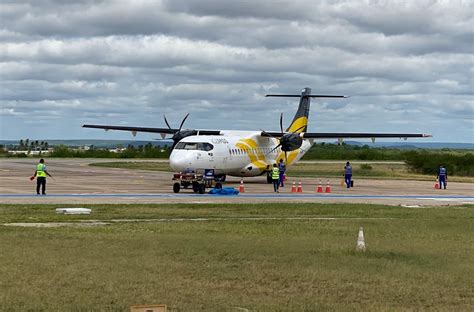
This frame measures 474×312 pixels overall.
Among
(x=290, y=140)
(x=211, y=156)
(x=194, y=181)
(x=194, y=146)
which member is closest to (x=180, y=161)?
(x=194, y=146)

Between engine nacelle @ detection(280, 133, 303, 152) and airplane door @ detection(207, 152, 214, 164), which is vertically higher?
engine nacelle @ detection(280, 133, 303, 152)

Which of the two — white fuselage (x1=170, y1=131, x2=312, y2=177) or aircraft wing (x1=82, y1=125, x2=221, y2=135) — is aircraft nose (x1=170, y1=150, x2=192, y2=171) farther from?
aircraft wing (x1=82, y1=125, x2=221, y2=135)

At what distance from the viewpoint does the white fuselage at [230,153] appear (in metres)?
38.0

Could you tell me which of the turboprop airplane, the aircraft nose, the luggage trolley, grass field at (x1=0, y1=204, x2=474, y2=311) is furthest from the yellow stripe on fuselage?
grass field at (x1=0, y1=204, x2=474, y2=311)

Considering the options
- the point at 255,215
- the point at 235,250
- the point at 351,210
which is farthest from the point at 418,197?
the point at 235,250

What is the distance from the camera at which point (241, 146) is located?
44156 millimetres

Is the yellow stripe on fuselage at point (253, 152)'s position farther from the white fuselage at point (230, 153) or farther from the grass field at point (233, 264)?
the grass field at point (233, 264)

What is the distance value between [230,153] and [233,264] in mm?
28229

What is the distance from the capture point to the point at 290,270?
1338cm

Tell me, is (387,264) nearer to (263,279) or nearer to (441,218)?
(263,279)

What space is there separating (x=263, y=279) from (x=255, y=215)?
39.7 ft

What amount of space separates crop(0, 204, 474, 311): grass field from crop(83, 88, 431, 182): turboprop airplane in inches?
598

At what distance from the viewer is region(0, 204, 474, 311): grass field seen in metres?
10.8

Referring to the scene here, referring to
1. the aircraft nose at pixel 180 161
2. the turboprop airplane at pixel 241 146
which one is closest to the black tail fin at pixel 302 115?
the turboprop airplane at pixel 241 146
